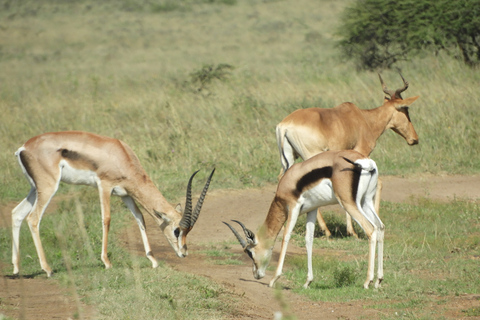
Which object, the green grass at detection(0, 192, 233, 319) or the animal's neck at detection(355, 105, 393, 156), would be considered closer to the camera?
the green grass at detection(0, 192, 233, 319)

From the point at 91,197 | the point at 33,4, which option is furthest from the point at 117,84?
the point at 33,4

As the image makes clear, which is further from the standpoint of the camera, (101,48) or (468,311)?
(101,48)

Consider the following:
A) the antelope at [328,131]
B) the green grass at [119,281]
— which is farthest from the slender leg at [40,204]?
the antelope at [328,131]

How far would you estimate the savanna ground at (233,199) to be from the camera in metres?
5.29

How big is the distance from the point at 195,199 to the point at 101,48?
23.3 m

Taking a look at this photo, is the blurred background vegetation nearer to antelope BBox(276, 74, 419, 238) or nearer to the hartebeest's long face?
the hartebeest's long face

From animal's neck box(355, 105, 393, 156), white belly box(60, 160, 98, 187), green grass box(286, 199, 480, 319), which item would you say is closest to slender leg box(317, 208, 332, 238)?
green grass box(286, 199, 480, 319)

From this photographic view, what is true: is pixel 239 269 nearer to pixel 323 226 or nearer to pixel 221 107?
pixel 323 226

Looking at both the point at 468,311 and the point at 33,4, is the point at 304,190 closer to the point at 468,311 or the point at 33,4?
the point at 468,311

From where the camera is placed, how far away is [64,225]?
7.90 meters

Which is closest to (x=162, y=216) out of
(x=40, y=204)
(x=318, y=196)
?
(x=40, y=204)

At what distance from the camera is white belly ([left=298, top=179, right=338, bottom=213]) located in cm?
607

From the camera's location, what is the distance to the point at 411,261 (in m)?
6.73

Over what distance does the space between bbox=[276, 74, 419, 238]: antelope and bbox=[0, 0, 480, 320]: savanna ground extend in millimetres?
1023
